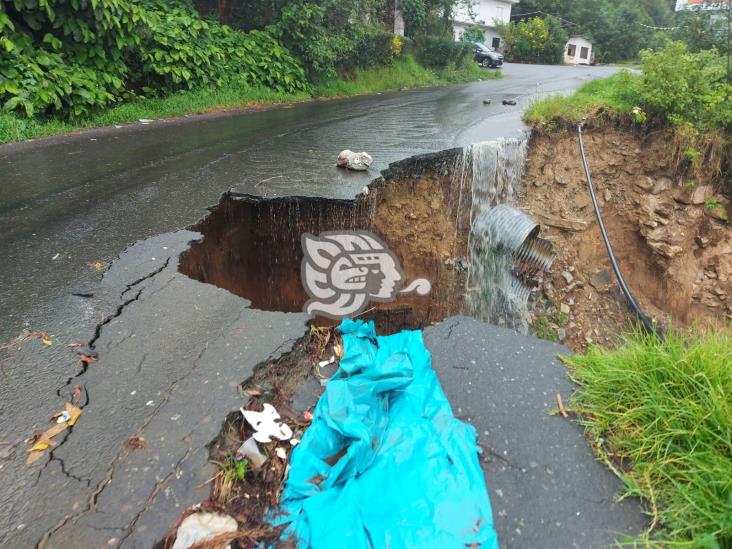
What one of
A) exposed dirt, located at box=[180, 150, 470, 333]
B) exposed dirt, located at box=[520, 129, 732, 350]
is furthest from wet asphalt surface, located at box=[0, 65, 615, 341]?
exposed dirt, located at box=[520, 129, 732, 350]

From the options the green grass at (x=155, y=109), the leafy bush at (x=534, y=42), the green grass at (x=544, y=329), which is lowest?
the green grass at (x=544, y=329)

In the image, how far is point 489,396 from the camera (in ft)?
8.23

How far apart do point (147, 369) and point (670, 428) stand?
262cm

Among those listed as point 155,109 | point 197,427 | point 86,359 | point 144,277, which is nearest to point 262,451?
point 197,427

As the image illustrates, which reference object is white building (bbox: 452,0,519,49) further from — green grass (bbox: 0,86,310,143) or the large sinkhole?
the large sinkhole

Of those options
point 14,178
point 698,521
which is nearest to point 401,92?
point 14,178

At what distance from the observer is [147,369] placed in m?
2.50

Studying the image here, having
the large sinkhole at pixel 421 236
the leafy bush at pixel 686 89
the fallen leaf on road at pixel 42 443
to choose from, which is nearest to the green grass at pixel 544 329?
the large sinkhole at pixel 421 236

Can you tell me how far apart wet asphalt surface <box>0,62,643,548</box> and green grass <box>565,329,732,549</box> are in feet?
0.41

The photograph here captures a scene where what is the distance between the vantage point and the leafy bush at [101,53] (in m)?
6.90

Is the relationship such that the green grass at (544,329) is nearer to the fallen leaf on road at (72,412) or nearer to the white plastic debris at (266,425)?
the white plastic debris at (266,425)

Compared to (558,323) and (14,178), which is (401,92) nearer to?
(558,323)

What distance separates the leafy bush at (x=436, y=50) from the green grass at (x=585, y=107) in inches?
455

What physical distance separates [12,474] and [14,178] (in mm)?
4470
